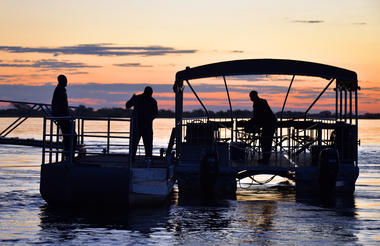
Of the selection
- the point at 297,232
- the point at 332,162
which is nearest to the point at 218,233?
the point at 297,232

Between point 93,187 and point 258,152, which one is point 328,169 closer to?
point 258,152

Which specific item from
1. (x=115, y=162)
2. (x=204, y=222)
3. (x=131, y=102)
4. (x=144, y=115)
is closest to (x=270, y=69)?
(x=144, y=115)

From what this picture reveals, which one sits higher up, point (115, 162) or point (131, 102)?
point (131, 102)

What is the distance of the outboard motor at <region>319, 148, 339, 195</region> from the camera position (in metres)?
17.6

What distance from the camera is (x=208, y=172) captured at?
17.7 meters

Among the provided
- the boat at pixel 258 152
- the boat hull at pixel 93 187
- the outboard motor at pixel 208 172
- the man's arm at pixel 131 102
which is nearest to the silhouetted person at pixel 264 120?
the boat at pixel 258 152

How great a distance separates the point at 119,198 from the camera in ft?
47.4

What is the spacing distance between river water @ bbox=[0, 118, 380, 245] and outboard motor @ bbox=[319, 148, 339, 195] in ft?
1.40

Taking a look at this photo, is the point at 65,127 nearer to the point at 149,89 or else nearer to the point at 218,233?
the point at 149,89

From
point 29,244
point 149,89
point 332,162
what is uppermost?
point 149,89

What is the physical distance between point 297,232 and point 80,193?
4901 millimetres

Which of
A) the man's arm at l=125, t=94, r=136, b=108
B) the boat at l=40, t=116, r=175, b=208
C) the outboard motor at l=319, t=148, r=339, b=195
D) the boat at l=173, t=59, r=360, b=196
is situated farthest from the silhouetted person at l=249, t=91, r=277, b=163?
the boat at l=40, t=116, r=175, b=208

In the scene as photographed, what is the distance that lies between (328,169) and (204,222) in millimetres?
5463

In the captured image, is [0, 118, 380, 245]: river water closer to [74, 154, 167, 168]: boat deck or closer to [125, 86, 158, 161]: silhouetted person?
[74, 154, 167, 168]: boat deck
